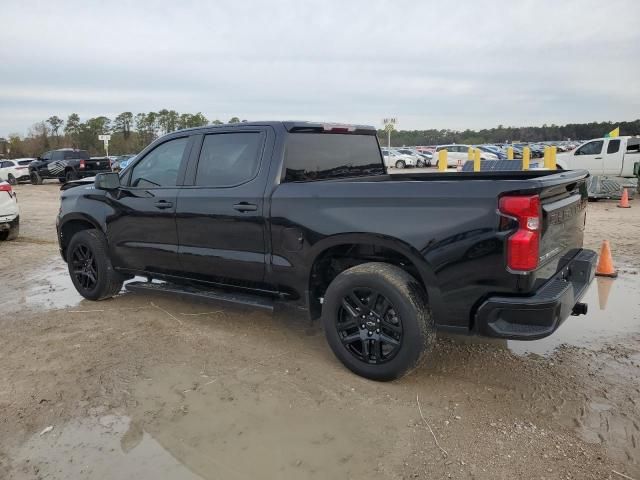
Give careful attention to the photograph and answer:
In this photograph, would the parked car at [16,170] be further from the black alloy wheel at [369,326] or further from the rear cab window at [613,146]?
the black alloy wheel at [369,326]

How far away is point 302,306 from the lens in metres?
4.11

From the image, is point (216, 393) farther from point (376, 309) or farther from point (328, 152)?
point (328, 152)

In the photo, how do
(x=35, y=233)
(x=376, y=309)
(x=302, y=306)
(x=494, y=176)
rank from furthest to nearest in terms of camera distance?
(x=35, y=233) → (x=494, y=176) → (x=302, y=306) → (x=376, y=309)

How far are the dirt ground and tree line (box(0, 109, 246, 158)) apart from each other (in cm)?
6616

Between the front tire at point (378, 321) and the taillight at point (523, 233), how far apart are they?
0.70m

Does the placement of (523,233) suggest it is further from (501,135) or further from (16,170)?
(501,135)

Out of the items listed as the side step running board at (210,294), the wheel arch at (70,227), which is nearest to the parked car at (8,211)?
the wheel arch at (70,227)

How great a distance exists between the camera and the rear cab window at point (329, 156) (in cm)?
422

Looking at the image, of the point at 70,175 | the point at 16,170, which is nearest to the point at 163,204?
the point at 70,175

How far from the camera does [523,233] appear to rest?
302 cm

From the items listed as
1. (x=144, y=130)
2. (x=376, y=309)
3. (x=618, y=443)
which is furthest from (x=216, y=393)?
(x=144, y=130)

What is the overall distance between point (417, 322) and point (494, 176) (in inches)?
77.1

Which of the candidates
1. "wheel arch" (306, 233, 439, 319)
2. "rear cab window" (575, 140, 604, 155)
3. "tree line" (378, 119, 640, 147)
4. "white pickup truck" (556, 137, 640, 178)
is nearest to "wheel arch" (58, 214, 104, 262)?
"wheel arch" (306, 233, 439, 319)

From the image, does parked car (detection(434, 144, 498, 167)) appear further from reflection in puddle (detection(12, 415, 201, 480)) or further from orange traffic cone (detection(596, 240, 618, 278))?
reflection in puddle (detection(12, 415, 201, 480))
